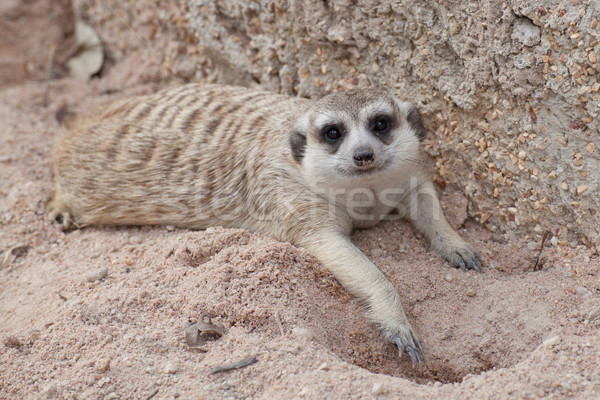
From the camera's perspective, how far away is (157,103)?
3131 millimetres

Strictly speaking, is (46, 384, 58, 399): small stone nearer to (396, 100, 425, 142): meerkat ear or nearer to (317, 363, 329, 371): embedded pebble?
(317, 363, 329, 371): embedded pebble

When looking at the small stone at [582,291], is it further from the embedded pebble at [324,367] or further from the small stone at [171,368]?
the small stone at [171,368]

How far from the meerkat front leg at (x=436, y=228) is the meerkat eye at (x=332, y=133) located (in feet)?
1.59

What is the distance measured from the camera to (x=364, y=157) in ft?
7.48

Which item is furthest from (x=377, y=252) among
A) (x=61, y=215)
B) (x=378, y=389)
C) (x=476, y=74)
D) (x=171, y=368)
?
(x=61, y=215)

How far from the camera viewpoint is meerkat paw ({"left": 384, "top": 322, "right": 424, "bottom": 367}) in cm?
212

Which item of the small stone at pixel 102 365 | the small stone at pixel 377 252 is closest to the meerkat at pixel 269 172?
the small stone at pixel 377 252

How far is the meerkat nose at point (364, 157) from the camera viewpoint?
2.28 meters

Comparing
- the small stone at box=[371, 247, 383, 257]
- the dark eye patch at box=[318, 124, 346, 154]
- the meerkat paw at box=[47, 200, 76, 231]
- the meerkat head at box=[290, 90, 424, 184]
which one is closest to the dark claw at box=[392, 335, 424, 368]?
the small stone at box=[371, 247, 383, 257]

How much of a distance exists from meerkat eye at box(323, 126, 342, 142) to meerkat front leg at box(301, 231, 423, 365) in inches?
14.7

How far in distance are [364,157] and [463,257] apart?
61 cm

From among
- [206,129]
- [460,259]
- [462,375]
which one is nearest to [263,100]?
[206,129]

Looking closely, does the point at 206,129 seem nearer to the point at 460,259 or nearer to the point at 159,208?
the point at 159,208

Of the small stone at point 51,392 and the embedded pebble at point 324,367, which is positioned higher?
the embedded pebble at point 324,367
